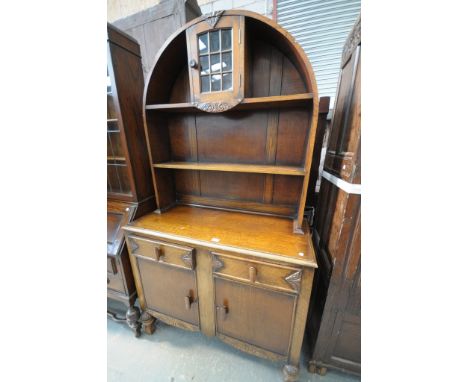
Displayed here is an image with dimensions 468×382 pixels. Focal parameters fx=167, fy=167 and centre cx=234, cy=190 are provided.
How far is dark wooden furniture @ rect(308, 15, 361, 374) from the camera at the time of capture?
0.78 m

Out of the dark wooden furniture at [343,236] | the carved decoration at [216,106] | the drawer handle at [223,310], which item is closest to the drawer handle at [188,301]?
the drawer handle at [223,310]

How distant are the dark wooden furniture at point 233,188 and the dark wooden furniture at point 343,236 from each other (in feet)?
0.55

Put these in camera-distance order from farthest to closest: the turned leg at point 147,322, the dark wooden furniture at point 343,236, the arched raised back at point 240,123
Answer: the turned leg at point 147,322 < the arched raised back at point 240,123 < the dark wooden furniture at point 343,236

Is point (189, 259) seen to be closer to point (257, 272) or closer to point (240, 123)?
point (257, 272)

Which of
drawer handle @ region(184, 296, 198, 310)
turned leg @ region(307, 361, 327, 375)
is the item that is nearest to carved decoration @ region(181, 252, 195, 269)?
drawer handle @ region(184, 296, 198, 310)

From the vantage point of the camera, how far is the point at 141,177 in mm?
1281

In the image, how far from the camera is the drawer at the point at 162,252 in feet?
3.21

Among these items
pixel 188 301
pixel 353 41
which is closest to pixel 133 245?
pixel 188 301

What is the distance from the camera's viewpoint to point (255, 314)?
97 centimetres

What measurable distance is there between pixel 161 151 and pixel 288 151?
3.11 feet

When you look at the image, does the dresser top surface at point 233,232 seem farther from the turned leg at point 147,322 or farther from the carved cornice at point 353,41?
the carved cornice at point 353,41
